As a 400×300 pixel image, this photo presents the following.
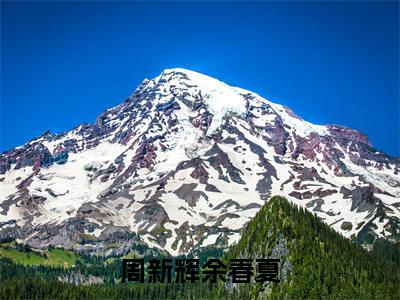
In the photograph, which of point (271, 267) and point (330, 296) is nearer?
point (271, 267)

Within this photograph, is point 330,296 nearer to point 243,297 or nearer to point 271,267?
point 243,297

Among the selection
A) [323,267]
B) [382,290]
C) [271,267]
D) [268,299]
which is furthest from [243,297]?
[271,267]

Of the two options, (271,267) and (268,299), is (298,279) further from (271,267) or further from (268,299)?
(271,267)

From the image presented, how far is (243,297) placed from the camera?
199 m

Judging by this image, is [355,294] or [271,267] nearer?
[271,267]

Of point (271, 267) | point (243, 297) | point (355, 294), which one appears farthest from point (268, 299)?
point (271, 267)

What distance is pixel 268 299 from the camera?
624ft

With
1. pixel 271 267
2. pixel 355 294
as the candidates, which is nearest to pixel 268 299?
pixel 355 294

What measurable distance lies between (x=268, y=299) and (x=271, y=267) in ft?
142

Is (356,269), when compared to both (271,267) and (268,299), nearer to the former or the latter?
(268,299)

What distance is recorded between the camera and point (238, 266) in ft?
476

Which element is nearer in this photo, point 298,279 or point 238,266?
point 238,266

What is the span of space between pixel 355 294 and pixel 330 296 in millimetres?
6947

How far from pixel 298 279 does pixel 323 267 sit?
899 centimetres
